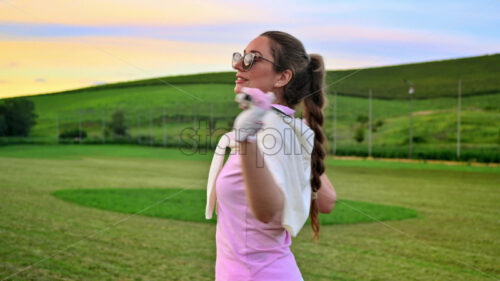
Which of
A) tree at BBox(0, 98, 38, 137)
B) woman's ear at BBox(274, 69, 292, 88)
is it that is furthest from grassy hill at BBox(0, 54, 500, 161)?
woman's ear at BBox(274, 69, 292, 88)

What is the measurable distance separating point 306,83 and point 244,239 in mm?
806

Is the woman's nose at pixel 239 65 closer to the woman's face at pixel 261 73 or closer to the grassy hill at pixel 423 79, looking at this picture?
the woman's face at pixel 261 73

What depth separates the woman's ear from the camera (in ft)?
7.68

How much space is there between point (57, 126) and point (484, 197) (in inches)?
1790

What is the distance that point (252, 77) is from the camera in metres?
2.35

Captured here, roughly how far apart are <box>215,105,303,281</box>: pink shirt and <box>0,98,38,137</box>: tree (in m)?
A: 46.0

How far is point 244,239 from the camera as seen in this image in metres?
2.16

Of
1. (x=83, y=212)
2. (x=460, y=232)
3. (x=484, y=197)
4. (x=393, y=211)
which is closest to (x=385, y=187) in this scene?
(x=484, y=197)

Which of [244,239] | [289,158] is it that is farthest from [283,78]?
[244,239]

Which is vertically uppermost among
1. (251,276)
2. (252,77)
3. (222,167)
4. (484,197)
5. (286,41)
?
(286,41)

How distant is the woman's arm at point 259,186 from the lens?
1.68 m

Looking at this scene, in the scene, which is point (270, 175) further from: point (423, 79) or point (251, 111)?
point (423, 79)

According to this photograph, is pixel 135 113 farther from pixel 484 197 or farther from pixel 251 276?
pixel 251 276

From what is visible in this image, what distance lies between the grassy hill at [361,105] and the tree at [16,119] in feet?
4.27
